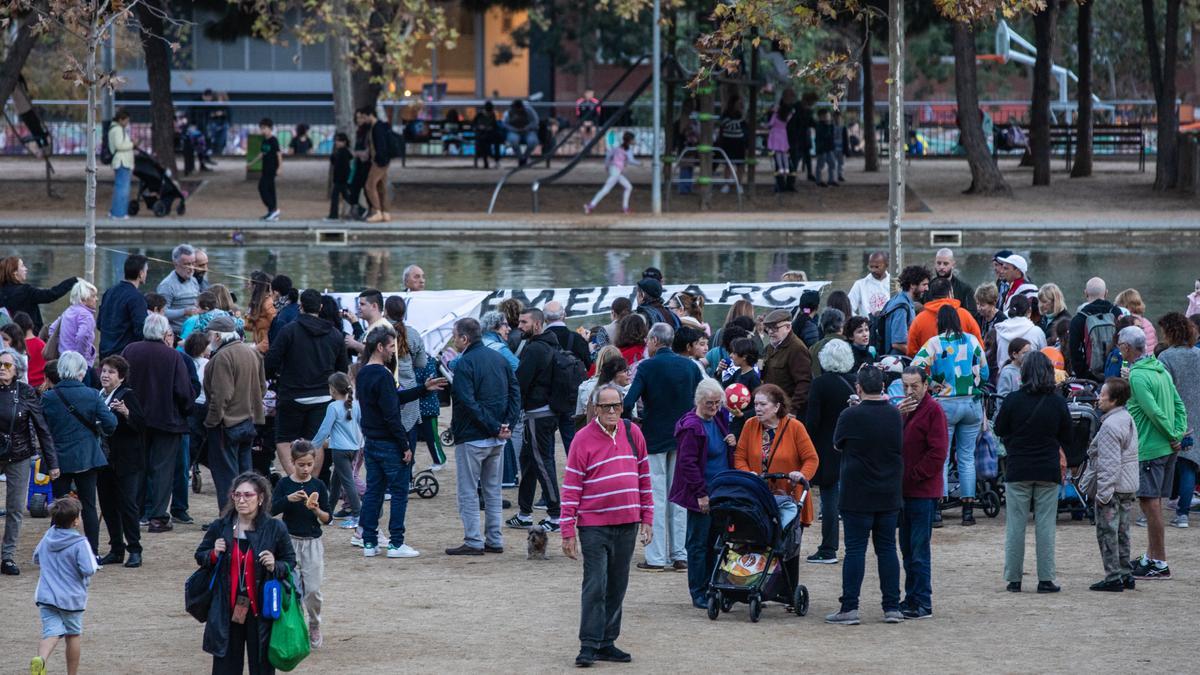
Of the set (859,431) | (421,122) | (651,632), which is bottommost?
(651,632)

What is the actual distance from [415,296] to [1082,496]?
22.9 feet

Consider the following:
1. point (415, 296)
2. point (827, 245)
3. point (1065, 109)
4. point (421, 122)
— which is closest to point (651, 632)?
point (415, 296)

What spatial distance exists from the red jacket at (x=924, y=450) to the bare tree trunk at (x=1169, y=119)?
2785cm

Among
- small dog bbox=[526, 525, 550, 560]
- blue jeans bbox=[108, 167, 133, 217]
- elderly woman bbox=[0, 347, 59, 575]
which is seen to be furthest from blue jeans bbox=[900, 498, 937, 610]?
blue jeans bbox=[108, 167, 133, 217]

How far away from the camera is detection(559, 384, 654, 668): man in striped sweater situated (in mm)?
9203

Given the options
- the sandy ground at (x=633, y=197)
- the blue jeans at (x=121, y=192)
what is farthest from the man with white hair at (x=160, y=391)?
the sandy ground at (x=633, y=197)

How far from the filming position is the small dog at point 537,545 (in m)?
11.8

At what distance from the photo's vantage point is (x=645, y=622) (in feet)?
33.3

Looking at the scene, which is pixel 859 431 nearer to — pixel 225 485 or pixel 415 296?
pixel 225 485

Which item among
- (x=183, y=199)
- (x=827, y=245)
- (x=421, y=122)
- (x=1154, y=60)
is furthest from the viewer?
(x=421, y=122)

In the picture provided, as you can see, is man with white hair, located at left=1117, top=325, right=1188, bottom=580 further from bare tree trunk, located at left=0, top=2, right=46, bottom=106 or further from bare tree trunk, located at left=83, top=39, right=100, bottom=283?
bare tree trunk, located at left=0, top=2, right=46, bottom=106

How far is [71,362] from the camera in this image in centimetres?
1126

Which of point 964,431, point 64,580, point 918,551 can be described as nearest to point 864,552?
point 918,551

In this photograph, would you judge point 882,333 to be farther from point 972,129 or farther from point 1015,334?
point 972,129
